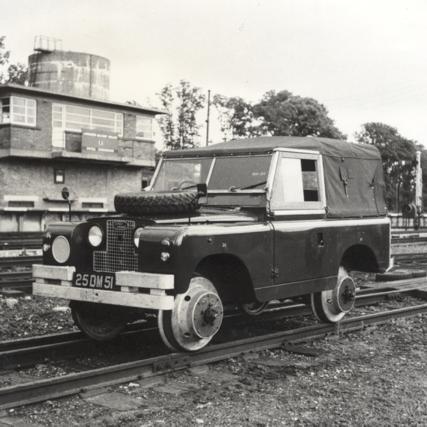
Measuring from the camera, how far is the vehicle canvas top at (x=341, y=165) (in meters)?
8.02

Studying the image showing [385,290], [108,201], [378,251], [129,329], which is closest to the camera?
[129,329]

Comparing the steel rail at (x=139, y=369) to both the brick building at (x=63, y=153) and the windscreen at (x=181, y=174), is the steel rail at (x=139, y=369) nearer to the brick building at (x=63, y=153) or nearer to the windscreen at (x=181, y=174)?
the windscreen at (x=181, y=174)

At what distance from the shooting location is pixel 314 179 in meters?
8.11

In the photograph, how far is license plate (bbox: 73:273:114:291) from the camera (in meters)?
6.49

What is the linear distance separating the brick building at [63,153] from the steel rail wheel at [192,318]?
79.6ft

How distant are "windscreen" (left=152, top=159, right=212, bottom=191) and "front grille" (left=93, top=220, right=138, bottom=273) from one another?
4.96 ft

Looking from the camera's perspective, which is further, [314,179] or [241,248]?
[314,179]

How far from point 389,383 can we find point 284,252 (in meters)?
1.85

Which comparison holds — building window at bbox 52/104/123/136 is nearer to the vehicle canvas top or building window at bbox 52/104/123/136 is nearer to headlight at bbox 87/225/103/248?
the vehicle canvas top

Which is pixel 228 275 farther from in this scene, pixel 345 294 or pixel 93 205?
pixel 93 205

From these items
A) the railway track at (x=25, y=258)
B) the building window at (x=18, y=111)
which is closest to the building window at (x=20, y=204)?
the building window at (x=18, y=111)

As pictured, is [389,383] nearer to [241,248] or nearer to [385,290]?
[241,248]

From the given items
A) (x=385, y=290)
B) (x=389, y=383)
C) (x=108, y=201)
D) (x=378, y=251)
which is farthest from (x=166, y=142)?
(x=389, y=383)

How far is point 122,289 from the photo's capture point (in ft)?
20.7
